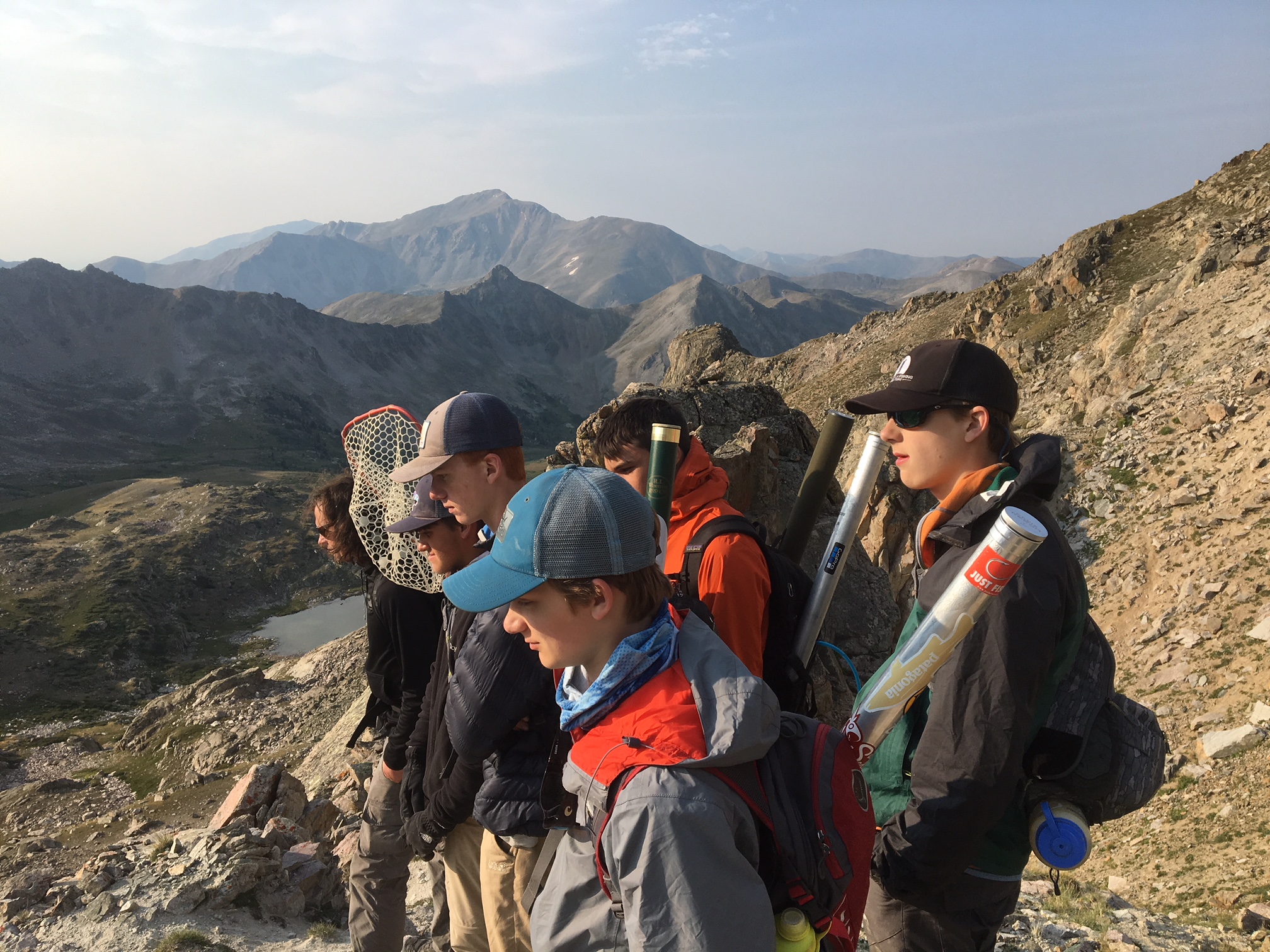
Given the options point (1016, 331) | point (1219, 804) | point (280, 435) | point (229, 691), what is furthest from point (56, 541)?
point (1219, 804)

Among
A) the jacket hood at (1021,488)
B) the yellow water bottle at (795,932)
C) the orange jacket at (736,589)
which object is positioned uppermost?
the jacket hood at (1021,488)

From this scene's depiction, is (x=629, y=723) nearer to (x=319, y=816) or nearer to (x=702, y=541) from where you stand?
(x=702, y=541)

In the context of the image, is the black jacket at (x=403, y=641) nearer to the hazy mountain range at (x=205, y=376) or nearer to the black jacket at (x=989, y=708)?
the black jacket at (x=989, y=708)

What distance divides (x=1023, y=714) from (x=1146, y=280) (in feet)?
108

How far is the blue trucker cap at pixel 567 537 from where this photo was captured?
2.47 metres

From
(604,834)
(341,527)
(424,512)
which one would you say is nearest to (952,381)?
(604,834)

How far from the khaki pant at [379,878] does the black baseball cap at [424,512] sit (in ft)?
6.11

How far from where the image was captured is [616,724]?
7.43 feet

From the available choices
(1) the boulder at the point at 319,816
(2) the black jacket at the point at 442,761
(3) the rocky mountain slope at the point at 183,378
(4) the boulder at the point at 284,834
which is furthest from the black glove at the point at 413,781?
(3) the rocky mountain slope at the point at 183,378

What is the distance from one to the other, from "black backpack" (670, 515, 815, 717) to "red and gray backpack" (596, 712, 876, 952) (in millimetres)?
1748

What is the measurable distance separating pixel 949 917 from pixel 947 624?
4.59 feet

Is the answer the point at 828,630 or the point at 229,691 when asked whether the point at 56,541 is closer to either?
the point at 229,691

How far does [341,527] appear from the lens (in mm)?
5375

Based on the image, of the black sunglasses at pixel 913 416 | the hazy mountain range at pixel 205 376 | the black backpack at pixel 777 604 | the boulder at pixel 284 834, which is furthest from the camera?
the hazy mountain range at pixel 205 376
